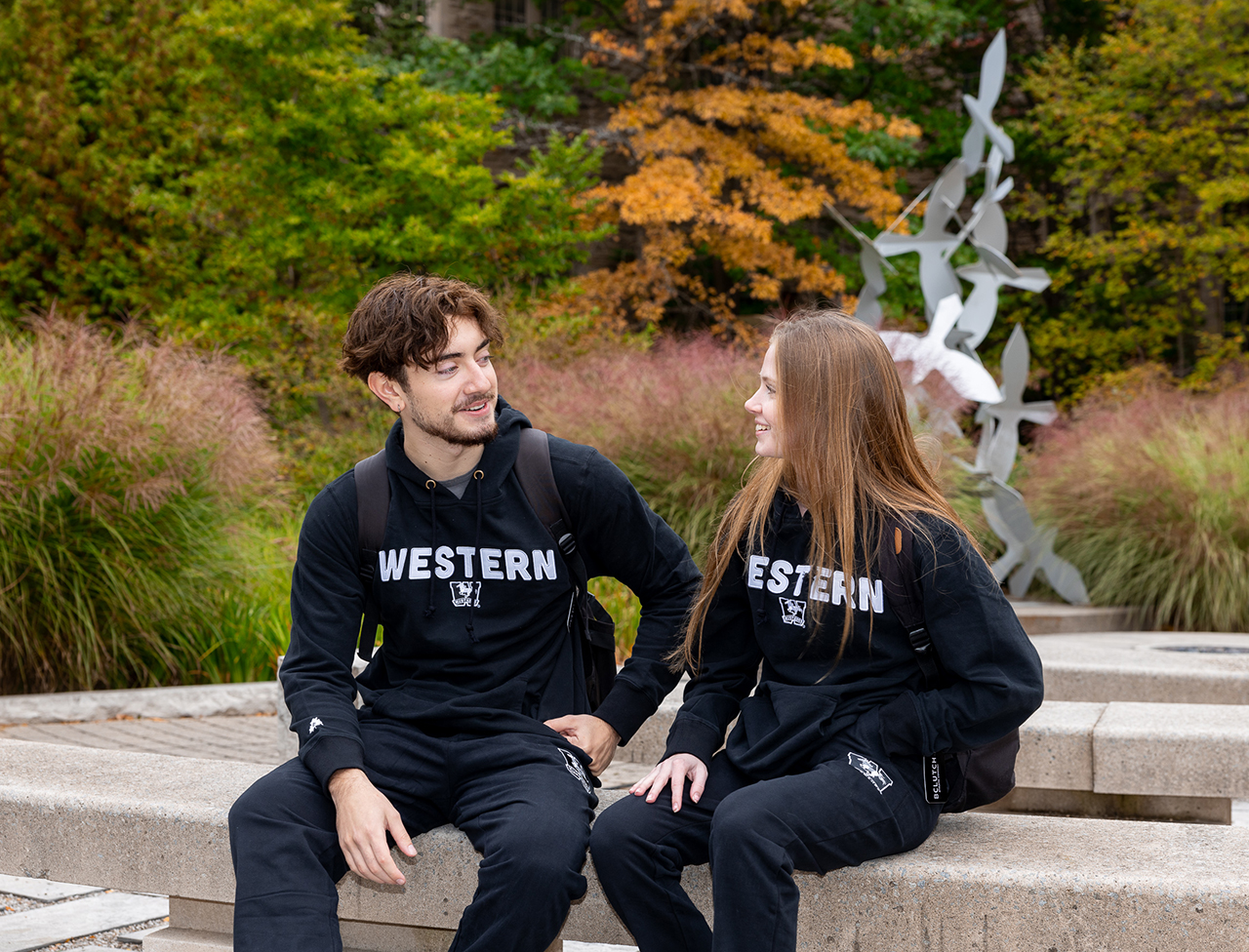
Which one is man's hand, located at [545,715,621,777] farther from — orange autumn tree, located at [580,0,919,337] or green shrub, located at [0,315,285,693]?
orange autumn tree, located at [580,0,919,337]

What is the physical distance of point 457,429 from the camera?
2.67m

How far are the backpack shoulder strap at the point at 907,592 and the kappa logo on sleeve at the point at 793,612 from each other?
0.17m

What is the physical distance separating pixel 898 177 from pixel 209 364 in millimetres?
14187

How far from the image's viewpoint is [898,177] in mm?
19219

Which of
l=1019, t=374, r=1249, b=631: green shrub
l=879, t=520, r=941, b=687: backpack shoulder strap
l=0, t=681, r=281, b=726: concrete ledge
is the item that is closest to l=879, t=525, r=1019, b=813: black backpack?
l=879, t=520, r=941, b=687: backpack shoulder strap

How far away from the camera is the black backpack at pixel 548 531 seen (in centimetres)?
268

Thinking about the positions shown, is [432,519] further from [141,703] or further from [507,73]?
[507,73]

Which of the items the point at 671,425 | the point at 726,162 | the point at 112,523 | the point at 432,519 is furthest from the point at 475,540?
the point at 726,162

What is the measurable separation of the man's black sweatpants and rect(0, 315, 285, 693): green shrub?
3604mm

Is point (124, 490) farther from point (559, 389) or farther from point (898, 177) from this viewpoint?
point (898, 177)

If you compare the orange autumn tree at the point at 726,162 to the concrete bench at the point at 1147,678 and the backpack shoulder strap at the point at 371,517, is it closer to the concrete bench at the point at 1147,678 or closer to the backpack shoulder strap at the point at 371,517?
the concrete bench at the point at 1147,678

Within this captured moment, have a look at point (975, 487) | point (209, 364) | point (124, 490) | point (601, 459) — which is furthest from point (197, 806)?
point (975, 487)

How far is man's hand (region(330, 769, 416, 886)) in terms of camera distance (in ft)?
7.59

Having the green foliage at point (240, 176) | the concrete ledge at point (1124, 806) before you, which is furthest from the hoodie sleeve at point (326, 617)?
the green foliage at point (240, 176)
